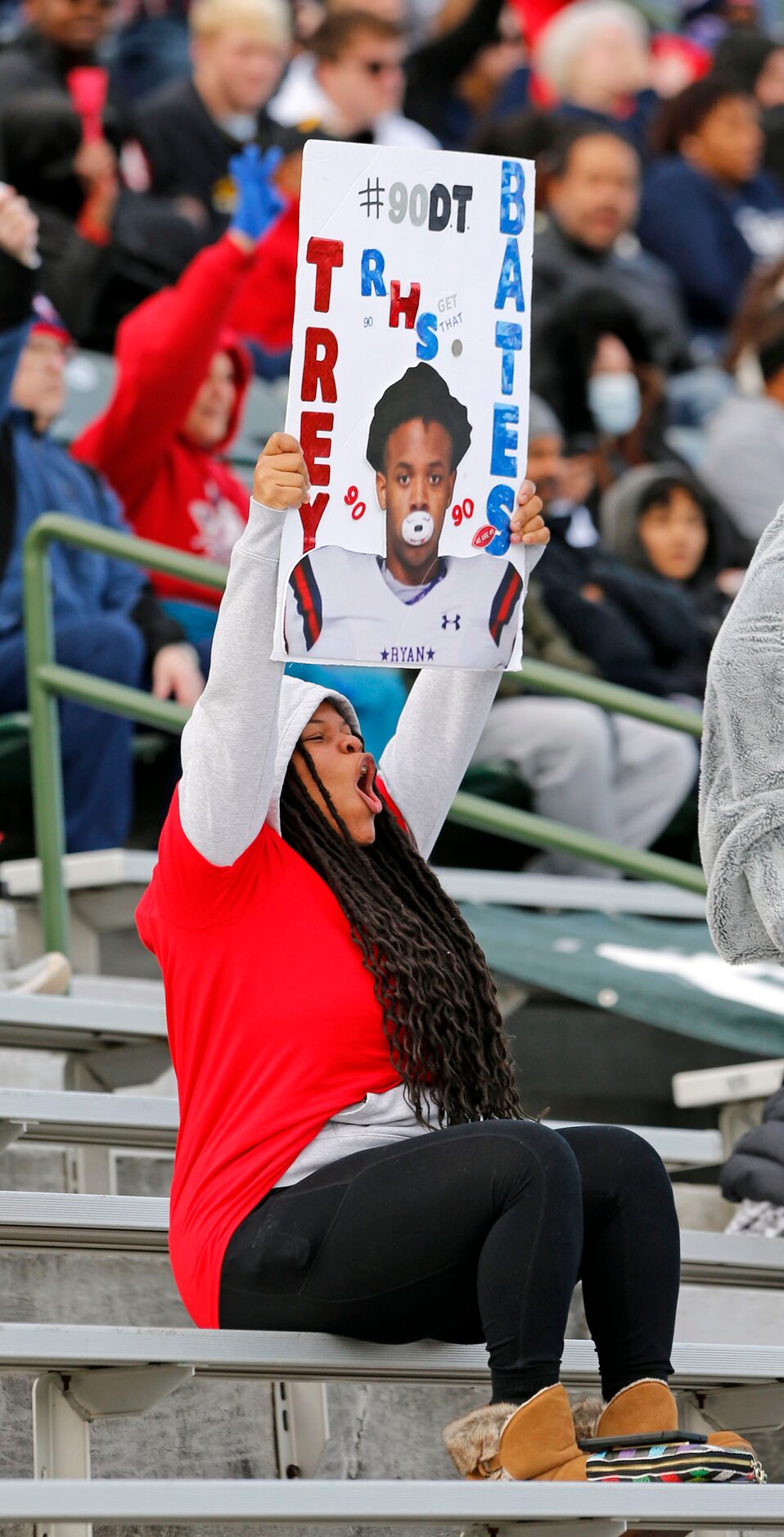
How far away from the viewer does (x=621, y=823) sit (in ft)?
16.5

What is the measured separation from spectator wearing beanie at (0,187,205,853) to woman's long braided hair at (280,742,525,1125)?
1.78 metres

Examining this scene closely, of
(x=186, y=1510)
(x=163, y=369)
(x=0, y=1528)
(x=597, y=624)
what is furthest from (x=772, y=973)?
(x=186, y=1510)

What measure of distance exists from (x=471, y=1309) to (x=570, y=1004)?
187 centimetres

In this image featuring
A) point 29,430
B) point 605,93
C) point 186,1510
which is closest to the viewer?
point 186,1510

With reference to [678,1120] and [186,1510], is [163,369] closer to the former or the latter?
[678,1120]

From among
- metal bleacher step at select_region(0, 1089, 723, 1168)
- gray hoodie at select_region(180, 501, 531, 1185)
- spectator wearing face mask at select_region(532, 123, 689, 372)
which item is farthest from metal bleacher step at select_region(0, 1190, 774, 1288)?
spectator wearing face mask at select_region(532, 123, 689, 372)

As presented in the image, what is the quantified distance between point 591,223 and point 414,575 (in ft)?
15.9

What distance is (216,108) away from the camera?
6773 mm

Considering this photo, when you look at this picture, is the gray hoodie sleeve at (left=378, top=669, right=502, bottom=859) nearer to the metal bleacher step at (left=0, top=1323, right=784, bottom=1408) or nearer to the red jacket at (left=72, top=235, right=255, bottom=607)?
the metal bleacher step at (left=0, top=1323, right=784, bottom=1408)

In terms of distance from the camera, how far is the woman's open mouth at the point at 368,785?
2.65 meters

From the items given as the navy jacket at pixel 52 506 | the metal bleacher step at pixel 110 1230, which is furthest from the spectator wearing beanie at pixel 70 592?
the metal bleacher step at pixel 110 1230

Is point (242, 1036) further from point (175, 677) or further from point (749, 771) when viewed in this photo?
point (175, 677)

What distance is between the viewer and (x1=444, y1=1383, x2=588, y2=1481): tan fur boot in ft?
7.44

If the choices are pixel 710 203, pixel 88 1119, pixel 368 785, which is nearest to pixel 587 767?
pixel 88 1119
